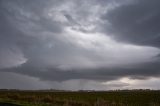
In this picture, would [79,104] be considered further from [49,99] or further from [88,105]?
[49,99]

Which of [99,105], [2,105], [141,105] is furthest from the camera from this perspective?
[141,105]

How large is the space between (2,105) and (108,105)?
13.5 m

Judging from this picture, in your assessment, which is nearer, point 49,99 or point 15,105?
point 15,105

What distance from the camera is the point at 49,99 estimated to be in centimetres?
5388

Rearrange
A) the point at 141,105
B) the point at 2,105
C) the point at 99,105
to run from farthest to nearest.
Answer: the point at 141,105 → the point at 99,105 → the point at 2,105

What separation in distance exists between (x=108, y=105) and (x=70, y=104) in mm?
5185

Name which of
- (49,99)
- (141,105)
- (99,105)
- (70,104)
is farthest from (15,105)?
(141,105)

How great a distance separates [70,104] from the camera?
4450 centimetres

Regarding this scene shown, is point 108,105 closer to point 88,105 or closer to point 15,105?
point 88,105

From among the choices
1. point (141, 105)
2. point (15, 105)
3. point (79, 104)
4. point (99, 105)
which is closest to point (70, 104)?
point (79, 104)

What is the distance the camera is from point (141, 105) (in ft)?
172

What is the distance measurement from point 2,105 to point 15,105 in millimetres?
1524

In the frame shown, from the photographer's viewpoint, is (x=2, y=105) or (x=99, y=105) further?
(x=99, y=105)

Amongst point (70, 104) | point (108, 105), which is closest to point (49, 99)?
point (70, 104)
